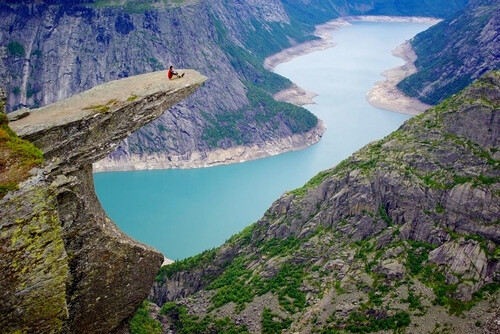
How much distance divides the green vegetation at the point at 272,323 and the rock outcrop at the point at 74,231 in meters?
16.7

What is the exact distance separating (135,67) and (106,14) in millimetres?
10446

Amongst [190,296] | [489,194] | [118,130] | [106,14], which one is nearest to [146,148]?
[106,14]

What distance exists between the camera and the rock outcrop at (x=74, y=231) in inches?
606

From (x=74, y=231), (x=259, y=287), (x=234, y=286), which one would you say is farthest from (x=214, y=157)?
(x=74, y=231)

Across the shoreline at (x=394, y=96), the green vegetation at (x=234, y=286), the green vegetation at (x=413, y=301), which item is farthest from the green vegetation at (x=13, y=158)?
the shoreline at (x=394, y=96)

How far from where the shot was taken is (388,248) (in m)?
38.9

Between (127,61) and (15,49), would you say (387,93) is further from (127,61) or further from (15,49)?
(15,49)

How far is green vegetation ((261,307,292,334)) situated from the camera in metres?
37.2

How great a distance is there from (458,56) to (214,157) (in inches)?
2426

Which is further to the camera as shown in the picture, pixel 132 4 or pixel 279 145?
pixel 279 145

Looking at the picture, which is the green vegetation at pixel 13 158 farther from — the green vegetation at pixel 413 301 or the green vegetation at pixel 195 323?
the green vegetation at pixel 413 301

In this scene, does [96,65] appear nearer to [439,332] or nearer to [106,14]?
[106,14]

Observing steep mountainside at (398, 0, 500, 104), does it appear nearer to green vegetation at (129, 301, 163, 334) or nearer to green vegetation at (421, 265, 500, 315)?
green vegetation at (421, 265, 500, 315)

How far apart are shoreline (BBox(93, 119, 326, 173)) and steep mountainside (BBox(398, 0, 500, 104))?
32.3m
